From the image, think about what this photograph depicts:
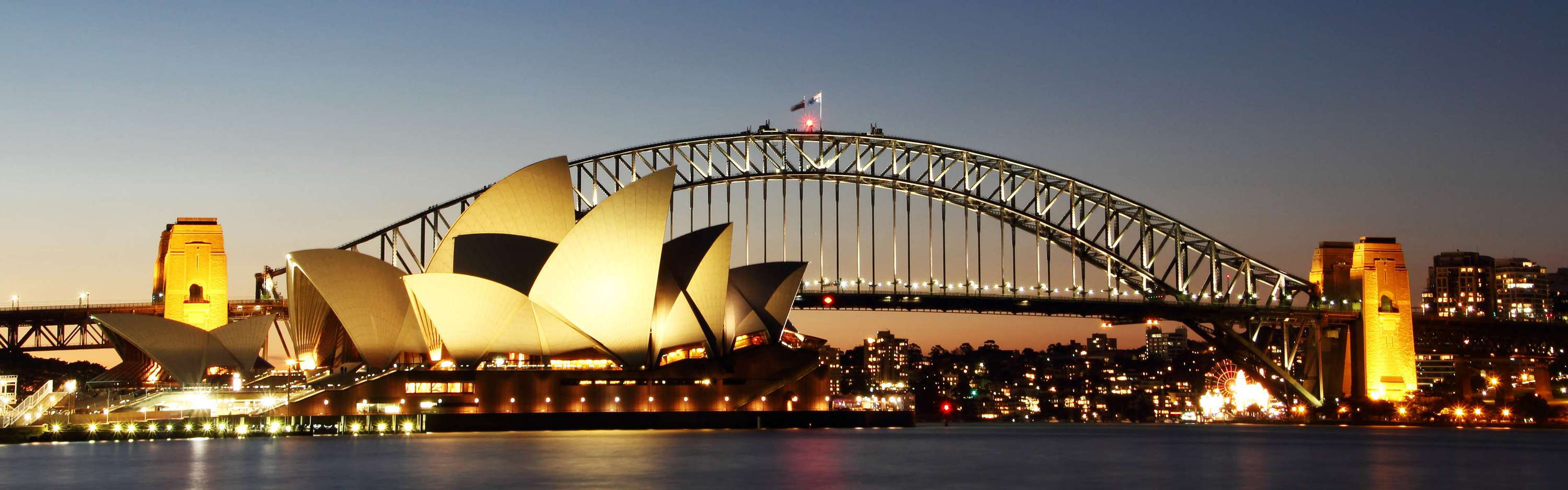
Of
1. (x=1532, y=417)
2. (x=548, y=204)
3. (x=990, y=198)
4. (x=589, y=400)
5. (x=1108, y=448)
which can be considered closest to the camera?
(x=1108, y=448)

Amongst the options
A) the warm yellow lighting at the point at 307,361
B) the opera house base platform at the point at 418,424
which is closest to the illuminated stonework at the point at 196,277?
the warm yellow lighting at the point at 307,361

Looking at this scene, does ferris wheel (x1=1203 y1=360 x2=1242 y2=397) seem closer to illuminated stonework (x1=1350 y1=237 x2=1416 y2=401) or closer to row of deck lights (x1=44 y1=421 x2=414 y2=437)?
illuminated stonework (x1=1350 y1=237 x2=1416 y2=401)

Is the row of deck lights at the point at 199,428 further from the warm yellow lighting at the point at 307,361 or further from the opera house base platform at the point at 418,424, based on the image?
the warm yellow lighting at the point at 307,361

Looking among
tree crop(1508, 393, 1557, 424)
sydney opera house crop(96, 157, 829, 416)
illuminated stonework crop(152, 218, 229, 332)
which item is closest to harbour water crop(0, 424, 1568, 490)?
sydney opera house crop(96, 157, 829, 416)

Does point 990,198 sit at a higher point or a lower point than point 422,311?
higher

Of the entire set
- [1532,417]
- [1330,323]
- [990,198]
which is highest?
[990,198]

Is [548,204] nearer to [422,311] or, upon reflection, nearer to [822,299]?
[422,311]

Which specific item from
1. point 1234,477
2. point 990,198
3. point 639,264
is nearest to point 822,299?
point 990,198
